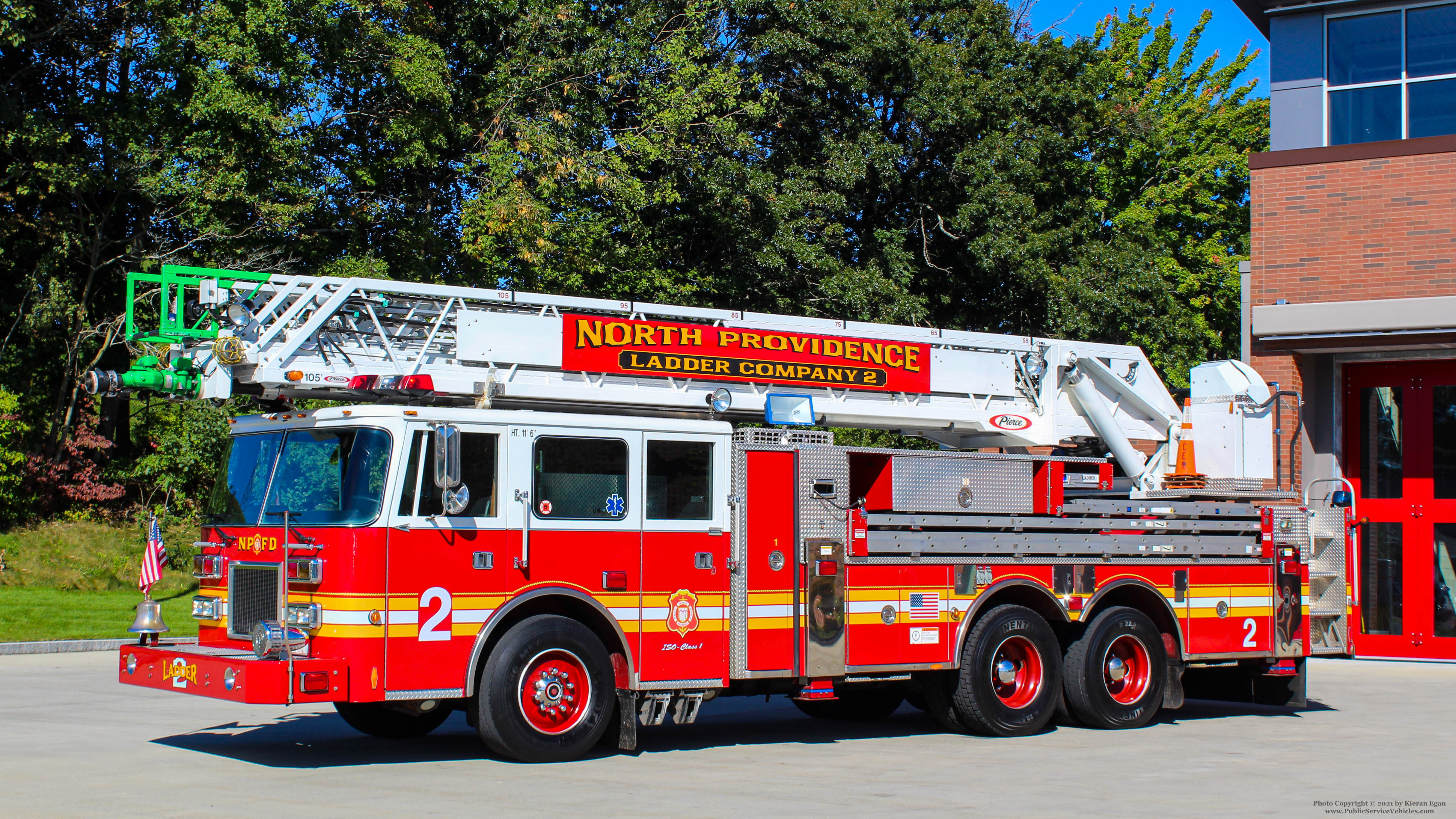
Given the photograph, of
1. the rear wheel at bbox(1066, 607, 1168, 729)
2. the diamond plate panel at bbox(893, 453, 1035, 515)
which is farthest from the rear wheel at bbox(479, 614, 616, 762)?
the rear wheel at bbox(1066, 607, 1168, 729)

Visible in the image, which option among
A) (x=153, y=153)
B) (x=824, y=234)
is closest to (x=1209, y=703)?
(x=824, y=234)

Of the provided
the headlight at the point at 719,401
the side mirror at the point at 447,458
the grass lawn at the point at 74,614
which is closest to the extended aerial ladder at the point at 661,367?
the headlight at the point at 719,401

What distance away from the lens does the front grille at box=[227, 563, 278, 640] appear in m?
9.27

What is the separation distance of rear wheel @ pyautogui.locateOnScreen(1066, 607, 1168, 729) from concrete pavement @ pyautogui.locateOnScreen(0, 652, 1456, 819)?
0.22m

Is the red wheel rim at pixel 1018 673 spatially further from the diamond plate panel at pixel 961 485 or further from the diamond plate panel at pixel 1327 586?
the diamond plate panel at pixel 1327 586

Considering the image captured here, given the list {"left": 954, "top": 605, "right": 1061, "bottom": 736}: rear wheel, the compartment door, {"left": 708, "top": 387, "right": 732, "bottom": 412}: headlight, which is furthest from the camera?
{"left": 954, "top": 605, "right": 1061, "bottom": 736}: rear wheel

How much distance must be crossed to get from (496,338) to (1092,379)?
6264mm

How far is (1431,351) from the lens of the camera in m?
19.4

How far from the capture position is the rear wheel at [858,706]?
12719 mm

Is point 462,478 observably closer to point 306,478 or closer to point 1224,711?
point 306,478

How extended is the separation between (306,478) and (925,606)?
4989 millimetres

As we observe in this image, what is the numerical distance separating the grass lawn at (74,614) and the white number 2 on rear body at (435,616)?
33.3ft

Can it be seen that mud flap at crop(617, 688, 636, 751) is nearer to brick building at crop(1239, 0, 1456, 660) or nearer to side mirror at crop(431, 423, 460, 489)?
side mirror at crop(431, 423, 460, 489)

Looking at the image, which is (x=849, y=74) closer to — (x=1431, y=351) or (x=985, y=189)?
(x=985, y=189)
